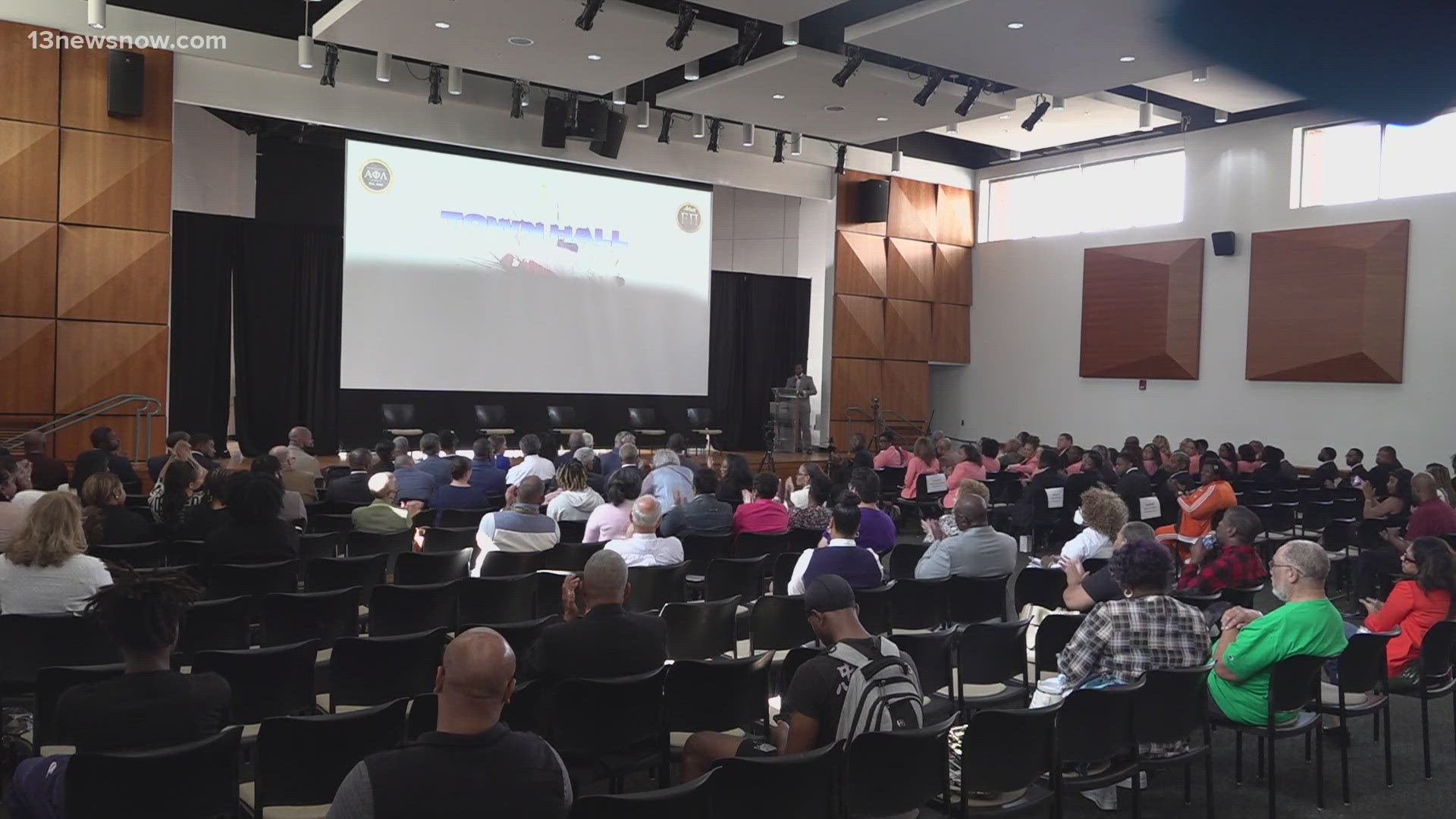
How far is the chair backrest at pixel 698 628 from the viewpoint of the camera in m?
4.54

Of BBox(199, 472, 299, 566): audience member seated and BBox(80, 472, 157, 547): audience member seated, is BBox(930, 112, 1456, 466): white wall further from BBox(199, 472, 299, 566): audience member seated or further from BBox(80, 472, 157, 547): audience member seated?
BBox(80, 472, 157, 547): audience member seated

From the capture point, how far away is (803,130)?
13.5 meters

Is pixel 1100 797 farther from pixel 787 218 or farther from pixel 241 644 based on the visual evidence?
pixel 787 218

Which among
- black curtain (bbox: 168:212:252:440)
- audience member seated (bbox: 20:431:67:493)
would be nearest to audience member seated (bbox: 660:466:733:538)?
audience member seated (bbox: 20:431:67:493)

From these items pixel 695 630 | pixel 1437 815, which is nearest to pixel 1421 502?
pixel 1437 815

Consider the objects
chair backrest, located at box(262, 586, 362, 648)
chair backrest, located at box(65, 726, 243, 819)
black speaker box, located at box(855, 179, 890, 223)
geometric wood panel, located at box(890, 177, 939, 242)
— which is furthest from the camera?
geometric wood panel, located at box(890, 177, 939, 242)

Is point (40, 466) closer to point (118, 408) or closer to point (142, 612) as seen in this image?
point (118, 408)

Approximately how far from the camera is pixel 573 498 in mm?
6918

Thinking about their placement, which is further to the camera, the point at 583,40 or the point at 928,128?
the point at 928,128

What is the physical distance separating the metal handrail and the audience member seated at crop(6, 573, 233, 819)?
354 inches

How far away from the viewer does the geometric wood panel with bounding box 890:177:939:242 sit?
1691 centimetres

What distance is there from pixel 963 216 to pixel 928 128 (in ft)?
16.2

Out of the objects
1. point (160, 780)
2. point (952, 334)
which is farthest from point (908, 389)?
point (160, 780)

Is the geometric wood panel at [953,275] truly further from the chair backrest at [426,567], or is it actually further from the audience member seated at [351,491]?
the chair backrest at [426,567]
